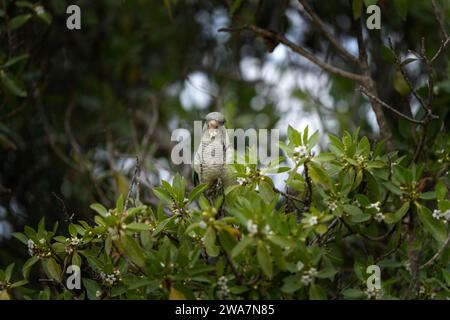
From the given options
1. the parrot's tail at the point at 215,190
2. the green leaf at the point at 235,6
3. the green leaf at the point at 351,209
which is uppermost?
the green leaf at the point at 235,6

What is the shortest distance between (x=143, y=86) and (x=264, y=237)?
490cm

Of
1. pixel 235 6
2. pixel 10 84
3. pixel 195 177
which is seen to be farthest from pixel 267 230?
pixel 10 84

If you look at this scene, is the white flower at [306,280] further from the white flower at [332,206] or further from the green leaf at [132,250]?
the green leaf at [132,250]

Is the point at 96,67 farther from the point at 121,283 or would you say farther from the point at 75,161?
the point at 121,283

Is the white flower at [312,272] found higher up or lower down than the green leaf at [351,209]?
lower down

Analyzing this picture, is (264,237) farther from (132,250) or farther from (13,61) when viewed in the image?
(13,61)

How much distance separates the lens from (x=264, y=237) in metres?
2.92

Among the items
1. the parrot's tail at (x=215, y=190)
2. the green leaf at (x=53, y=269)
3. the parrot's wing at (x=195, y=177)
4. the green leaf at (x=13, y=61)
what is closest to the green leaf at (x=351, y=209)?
the parrot's tail at (x=215, y=190)

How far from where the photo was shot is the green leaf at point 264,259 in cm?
288

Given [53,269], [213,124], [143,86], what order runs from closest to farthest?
[53,269] → [213,124] → [143,86]

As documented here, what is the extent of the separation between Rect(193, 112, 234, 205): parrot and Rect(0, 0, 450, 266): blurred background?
124cm

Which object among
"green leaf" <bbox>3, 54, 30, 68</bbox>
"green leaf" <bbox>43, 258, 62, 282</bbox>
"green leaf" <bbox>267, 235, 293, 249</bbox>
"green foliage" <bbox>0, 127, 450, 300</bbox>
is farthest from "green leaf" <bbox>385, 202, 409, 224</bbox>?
"green leaf" <bbox>3, 54, 30, 68</bbox>

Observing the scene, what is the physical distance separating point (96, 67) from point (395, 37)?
3304 mm

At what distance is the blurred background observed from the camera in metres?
5.80
